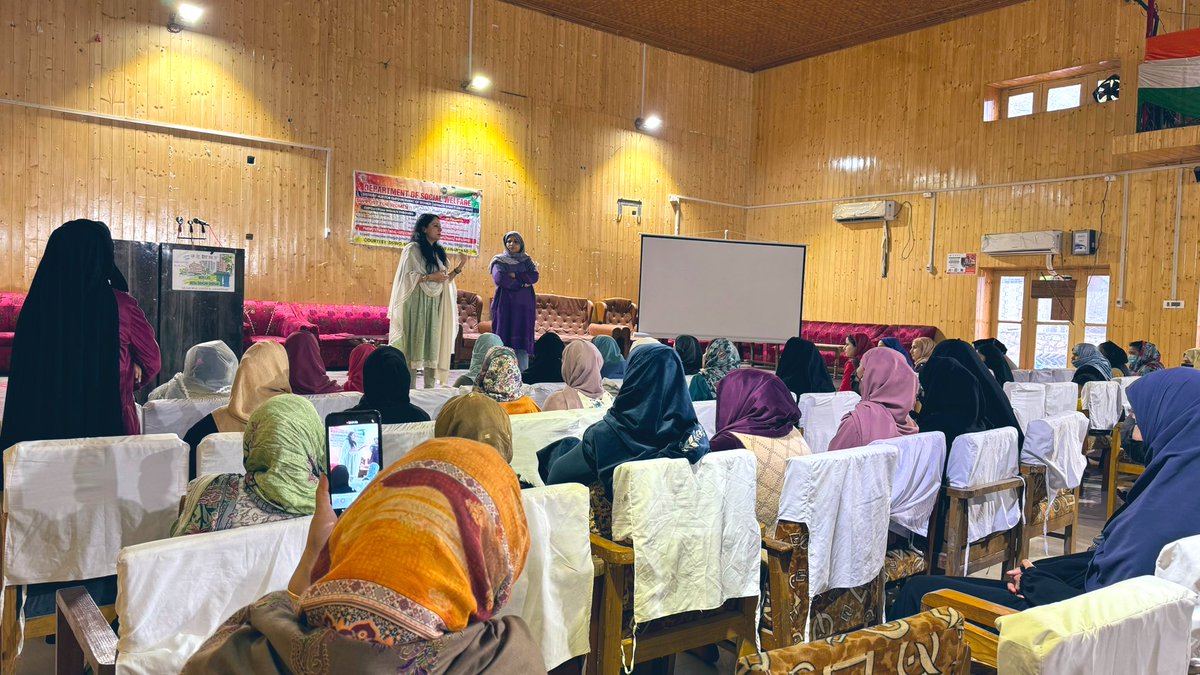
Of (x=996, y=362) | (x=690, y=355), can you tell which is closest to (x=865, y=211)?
(x=996, y=362)

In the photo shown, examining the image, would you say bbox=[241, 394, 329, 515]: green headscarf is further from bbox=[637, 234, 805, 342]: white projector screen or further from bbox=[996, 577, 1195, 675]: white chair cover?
bbox=[637, 234, 805, 342]: white projector screen

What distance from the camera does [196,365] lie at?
3.79 metres

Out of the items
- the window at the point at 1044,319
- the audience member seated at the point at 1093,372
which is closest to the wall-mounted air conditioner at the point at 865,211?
the window at the point at 1044,319

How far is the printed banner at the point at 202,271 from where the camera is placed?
569 cm

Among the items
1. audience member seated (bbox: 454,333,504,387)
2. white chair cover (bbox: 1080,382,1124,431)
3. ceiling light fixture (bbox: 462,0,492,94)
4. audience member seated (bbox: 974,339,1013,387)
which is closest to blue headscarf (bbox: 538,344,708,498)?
audience member seated (bbox: 454,333,504,387)

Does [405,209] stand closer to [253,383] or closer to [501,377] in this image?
[501,377]

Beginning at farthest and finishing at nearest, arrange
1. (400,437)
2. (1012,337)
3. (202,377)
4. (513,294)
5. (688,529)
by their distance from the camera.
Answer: (1012,337)
(513,294)
(202,377)
(400,437)
(688,529)

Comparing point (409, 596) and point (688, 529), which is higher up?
point (409, 596)

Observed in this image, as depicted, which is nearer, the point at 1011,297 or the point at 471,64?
the point at 471,64

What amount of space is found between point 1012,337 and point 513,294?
6.51 meters

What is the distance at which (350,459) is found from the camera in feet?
6.72

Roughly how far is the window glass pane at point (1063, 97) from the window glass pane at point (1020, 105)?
0.72 ft

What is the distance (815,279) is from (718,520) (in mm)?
10572

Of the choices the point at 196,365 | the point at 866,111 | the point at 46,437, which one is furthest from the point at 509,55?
the point at 46,437
